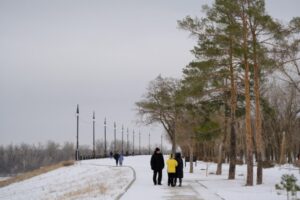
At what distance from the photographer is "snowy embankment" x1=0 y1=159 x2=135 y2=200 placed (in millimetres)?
24802

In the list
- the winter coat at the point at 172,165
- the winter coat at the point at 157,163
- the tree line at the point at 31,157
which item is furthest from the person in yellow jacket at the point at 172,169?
the tree line at the point at 31,157

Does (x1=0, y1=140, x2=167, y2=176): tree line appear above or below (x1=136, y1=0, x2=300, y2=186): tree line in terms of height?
below

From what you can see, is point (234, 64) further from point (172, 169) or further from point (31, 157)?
point (31, 157)

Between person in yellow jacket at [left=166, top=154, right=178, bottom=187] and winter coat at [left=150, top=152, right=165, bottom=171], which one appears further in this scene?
winter coat at [left=150, top=152, right=165, bottom=171]

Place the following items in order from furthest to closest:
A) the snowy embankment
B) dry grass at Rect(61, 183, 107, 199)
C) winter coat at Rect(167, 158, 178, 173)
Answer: winter coat at Rect(167, 158, 178, 173), the snowy embankment, dry grass at Rect(61, 183, 107, 199)

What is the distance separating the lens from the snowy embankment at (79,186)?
81.4ft

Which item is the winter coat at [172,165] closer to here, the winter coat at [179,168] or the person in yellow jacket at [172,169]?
the person in yellow jacket at [172,169]

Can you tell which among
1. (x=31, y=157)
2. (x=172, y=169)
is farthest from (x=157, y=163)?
(x=31, y=157)

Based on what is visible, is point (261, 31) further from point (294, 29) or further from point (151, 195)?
point (151, 195)

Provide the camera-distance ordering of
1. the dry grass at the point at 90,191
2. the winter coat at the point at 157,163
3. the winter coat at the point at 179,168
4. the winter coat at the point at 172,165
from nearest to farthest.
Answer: the dry grass at the point at 90,191 → the winter coat at the point at 172,165 → the winter coat at the point at 179,168 → the winter coat at the point at 157,163

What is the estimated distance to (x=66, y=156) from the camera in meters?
185

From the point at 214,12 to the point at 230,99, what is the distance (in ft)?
21.3

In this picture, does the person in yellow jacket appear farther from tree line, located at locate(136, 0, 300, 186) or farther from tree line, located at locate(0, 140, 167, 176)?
tree line, located at locate(0, 140, 167, 176)

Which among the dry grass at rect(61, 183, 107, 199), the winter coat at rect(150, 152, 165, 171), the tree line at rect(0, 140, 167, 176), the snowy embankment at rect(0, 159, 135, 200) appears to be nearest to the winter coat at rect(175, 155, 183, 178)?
the winter coat at rect(150, 152, 165, 171)
